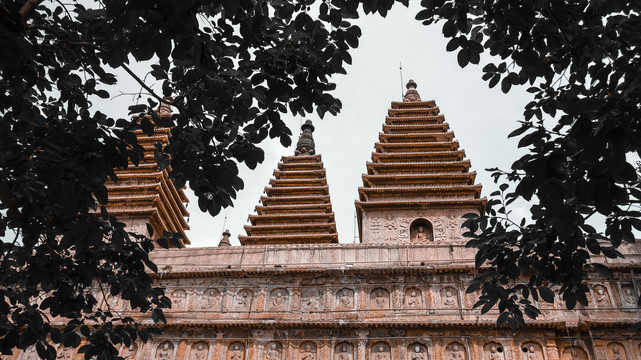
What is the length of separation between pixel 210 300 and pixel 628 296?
1161cm

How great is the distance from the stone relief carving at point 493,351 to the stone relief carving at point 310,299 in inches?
184

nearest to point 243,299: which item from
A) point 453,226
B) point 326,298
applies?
point 326,298

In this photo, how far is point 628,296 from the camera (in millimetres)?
14125

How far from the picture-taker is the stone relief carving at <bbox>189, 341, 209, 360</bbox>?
14.6 meters

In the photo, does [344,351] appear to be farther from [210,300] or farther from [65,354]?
[65,354]

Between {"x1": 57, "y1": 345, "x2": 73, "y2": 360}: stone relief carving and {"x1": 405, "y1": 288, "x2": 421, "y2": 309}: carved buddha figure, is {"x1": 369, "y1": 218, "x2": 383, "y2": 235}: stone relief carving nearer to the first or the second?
{"x1": 405, "y1": 288, "x2": 421, "y2": 309}: carved buddha figure

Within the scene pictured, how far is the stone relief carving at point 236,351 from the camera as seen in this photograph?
14.6 m

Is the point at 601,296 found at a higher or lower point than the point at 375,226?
lower

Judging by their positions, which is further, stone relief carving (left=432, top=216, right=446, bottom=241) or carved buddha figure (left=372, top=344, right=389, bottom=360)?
stone relief carving (left=432, top=216, right=446, bottom=241)

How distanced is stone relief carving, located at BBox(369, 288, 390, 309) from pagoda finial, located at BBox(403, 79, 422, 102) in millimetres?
14716

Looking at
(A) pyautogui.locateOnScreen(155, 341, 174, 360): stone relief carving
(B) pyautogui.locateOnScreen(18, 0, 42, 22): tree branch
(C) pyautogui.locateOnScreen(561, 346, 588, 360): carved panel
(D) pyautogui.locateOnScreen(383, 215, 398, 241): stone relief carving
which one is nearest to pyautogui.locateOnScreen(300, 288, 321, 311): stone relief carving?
(A) pyautogui.locateOnScreen(155, 341, 174, 360): stone relief carving

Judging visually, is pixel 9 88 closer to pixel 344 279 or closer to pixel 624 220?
pixel 624 220

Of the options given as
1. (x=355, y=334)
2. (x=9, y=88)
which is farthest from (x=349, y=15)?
(x=355, y=334)

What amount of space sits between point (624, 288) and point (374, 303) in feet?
22.2
